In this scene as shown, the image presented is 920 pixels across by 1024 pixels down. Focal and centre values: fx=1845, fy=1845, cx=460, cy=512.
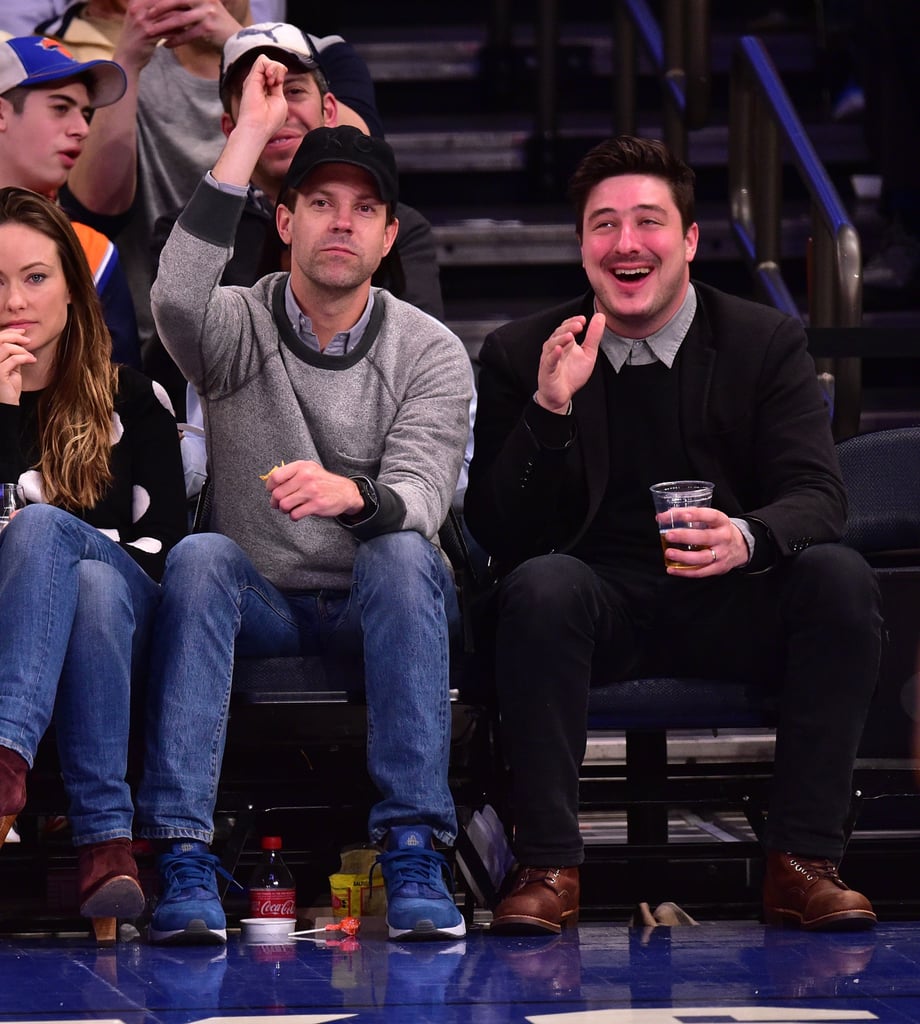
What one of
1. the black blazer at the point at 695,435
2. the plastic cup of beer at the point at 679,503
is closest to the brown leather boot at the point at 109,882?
the black blazer at the point at 695,435

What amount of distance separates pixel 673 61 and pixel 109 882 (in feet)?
12.0

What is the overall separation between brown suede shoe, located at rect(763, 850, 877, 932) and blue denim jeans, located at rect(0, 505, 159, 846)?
1.07m

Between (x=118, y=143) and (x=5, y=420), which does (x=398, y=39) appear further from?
(x=5, y=420)

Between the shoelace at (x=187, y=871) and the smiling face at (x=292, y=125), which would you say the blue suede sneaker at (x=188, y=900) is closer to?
the shoelace at (x=187, y=871)

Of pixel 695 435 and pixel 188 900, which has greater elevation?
pixel 695 435

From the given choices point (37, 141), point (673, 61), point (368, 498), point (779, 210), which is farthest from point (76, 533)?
point (673, 61)

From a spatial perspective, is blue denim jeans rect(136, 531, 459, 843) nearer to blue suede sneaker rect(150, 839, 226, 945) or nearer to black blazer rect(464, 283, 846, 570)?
blue suede sneaker rect(150, 839, 226, 945)

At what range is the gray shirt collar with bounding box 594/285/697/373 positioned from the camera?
3.45 meters

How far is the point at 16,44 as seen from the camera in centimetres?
408

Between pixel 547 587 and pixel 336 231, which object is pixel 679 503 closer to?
pixel 547 587

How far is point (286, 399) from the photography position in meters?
3.34

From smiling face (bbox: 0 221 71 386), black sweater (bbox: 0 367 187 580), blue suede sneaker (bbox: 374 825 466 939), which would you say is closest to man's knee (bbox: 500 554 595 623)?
blue suede sneaker (bbox: 374 825 466 939)

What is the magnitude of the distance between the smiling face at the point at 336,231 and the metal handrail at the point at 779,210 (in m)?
1.53

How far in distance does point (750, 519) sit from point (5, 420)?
1300 mm
